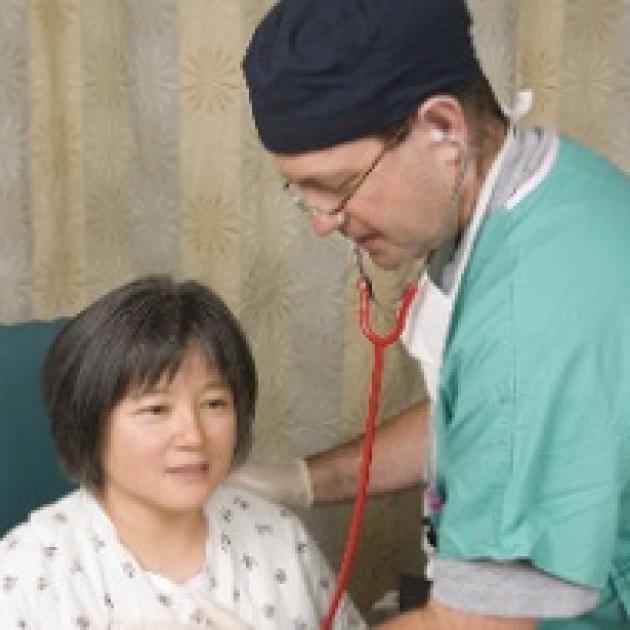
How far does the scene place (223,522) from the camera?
1605 mm

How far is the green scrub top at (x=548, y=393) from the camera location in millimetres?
1126

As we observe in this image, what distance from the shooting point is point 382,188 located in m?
Answer: 1.21

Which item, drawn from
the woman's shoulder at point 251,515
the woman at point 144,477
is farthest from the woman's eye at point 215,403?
the woman's shoulder at point 251,515

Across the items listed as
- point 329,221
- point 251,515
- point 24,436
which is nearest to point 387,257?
point 329,221

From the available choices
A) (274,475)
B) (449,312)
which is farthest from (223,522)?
(449,312)

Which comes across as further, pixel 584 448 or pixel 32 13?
pixel 32 13

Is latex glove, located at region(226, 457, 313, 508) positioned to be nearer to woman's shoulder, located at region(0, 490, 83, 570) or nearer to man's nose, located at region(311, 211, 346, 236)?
woman's shoulder, located at region(0, 490, 83, 570)

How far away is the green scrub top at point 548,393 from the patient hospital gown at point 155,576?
43cm

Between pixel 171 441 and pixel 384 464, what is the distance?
46 cm

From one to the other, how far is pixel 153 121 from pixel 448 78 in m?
1.02

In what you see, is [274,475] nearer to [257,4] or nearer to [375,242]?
[375,242]

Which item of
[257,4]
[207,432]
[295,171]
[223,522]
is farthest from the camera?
[257,4]

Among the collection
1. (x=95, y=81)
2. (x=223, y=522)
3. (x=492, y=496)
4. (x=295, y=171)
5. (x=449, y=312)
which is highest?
(x=95, y=81)

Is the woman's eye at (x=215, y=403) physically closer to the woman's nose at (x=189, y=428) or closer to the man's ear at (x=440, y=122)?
the woman's nose at (x=189, y=428)
